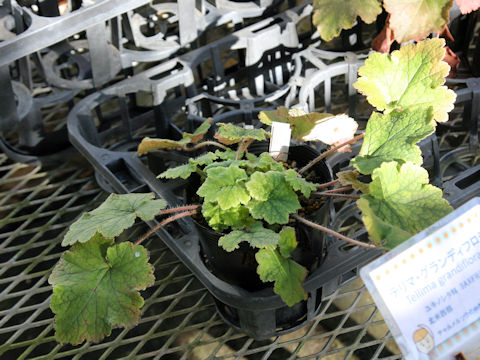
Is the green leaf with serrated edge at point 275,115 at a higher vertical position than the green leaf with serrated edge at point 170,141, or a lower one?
higher

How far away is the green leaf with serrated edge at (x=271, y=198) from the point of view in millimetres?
896

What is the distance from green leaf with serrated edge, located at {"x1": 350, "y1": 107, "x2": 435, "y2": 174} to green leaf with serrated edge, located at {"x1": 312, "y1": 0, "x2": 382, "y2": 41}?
277 mm

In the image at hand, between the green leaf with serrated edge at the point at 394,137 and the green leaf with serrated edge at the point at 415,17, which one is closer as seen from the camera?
the green leaf with serrated edge at the point at 394,137

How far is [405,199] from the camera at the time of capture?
0.88m

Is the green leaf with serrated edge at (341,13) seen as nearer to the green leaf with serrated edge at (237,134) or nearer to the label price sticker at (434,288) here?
the green leaf with serrated edge at (237,134)

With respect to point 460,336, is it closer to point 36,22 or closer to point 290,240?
point 290,240

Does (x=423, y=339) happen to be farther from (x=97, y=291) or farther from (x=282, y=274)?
(x=97, y=291)

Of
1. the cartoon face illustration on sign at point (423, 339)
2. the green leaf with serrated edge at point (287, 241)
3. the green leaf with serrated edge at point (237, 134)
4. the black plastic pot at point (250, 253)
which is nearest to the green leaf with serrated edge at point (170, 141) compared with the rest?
the green leaf with serrated edge at point (237, 134)

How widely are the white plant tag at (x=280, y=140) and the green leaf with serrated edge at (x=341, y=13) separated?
257 mm

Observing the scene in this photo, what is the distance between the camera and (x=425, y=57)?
1042mm

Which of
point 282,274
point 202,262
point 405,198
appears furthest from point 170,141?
point 405,198

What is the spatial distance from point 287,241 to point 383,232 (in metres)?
0.17

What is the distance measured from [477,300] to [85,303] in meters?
0.57

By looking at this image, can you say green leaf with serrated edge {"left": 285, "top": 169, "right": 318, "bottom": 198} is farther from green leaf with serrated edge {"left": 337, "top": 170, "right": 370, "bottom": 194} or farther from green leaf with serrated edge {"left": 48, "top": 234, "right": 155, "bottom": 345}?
green leaf with serrated edge {"left": 48, "top": 234, "right": 155, "bottom": 345}
